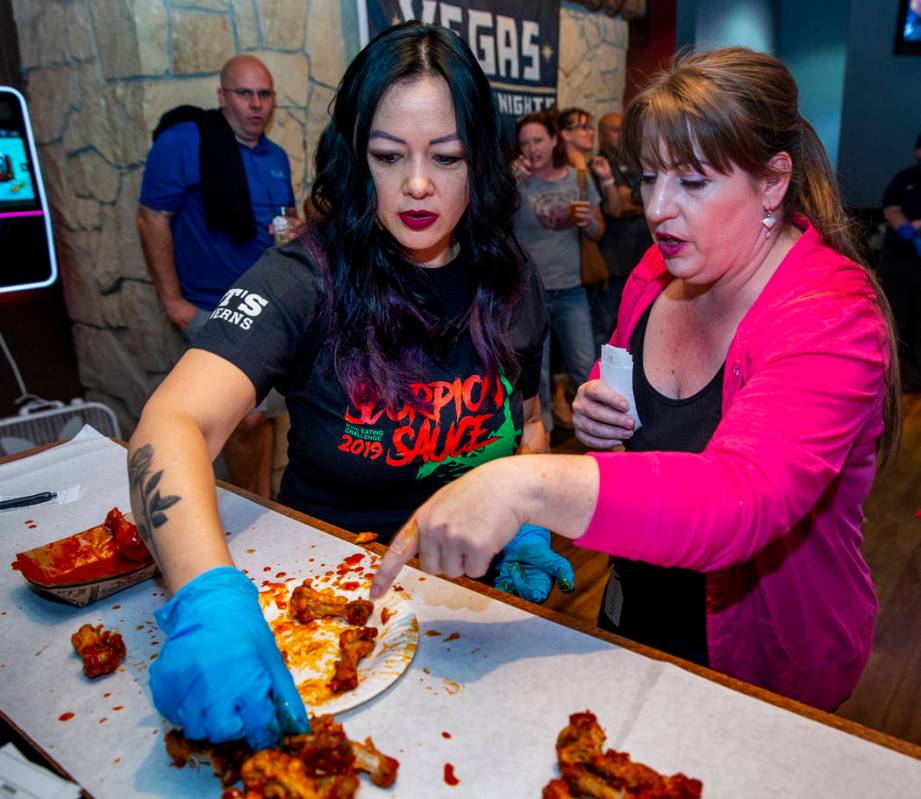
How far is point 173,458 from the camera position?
1.10m

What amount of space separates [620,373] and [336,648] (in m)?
0.66

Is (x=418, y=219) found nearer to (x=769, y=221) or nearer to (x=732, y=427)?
(x=769, y=221)

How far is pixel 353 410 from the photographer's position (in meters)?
1.44

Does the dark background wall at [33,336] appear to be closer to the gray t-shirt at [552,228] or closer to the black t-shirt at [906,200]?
the gray t-shirt at [552,228]

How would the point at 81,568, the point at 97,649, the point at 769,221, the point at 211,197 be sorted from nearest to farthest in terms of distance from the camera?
1. the point at 97,649
2. the point at 769,221
3. the point at 81,568
4. the point at 211,197

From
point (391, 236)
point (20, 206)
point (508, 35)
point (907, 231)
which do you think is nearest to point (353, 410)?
point (391, 236)

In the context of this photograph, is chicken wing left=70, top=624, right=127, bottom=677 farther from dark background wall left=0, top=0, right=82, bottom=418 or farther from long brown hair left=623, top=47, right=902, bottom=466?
dark background wall left=0, top=0, right=82, bottom=418

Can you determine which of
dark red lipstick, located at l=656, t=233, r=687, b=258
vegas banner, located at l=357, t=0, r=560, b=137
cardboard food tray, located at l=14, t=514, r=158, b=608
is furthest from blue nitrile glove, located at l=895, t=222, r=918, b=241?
cardboard food tray, located at l=14, t=514, r=158, b=608

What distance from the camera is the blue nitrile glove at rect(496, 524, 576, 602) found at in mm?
1317

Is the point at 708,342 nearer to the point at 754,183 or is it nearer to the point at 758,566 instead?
the point at 754,183

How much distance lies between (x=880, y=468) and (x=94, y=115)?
331 cm

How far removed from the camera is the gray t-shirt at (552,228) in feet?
13.8

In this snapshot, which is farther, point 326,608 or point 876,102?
point 876,102

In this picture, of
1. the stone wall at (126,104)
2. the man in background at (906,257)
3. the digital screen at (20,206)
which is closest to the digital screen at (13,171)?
the digital screen at (20,206)
